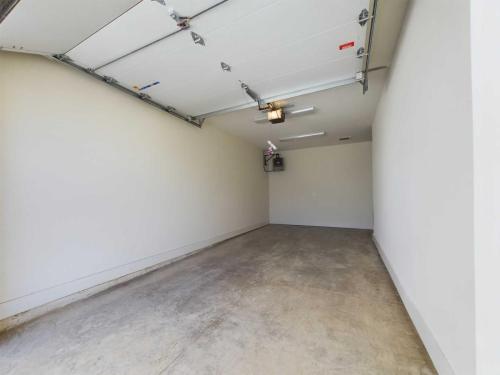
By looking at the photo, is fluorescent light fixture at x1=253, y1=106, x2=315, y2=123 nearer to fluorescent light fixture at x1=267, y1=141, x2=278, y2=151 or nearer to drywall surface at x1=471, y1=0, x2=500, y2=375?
fluorescent light fixture at x1=267, y1=141, x2=278, y2=151

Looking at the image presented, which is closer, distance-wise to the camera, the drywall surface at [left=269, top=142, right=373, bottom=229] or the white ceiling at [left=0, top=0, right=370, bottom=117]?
the white ceiling at [left=0, top=0, right=370, bottom=117]

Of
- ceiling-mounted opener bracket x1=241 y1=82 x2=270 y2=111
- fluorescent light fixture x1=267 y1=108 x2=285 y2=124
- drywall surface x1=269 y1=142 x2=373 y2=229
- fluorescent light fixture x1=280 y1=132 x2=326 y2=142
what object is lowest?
drywall surface x1=269 y1=142 x2=373 y2=229

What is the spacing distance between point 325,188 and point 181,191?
4738 mm

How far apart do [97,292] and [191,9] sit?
9.97 ft

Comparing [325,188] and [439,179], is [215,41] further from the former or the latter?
[325,188]

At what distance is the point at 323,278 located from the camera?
2637 mm

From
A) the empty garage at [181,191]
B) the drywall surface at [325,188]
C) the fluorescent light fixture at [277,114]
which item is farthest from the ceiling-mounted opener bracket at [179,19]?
the drywall surface at [325,188]

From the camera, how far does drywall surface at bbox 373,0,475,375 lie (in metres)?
0.91

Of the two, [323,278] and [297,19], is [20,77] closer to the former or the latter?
[297,19]

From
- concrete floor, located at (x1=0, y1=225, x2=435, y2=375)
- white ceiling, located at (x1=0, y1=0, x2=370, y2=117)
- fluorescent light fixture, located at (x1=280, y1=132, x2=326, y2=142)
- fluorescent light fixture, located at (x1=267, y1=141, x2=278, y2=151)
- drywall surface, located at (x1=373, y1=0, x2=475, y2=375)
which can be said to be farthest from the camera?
fluorescent light fixture, located at (x1=267, y1=141, x2=278, y2=151)

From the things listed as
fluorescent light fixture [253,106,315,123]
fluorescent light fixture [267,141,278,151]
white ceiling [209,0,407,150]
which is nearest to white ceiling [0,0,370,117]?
white ceiling [209,0,407,150]

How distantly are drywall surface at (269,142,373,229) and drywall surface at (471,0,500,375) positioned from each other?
5828mm

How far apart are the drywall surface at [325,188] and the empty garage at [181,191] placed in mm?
2767

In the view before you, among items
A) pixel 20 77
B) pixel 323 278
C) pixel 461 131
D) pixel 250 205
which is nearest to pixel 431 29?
pixel 461 131
